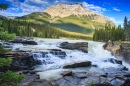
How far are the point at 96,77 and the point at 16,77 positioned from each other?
19104 mm

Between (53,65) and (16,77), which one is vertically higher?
(16,77)

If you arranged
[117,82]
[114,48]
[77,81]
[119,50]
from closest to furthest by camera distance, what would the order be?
[77,81]
[117,82]
[119,50]
[114,48]

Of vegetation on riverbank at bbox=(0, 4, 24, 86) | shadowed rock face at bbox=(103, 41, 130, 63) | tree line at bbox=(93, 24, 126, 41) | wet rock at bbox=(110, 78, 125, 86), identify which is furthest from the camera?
tree line at bbox=(93, 24, 126, 41)

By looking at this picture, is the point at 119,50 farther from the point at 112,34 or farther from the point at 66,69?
the point at 112,34

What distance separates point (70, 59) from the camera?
4778 centimetres

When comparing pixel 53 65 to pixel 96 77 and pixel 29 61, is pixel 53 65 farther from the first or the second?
pixel 96 77

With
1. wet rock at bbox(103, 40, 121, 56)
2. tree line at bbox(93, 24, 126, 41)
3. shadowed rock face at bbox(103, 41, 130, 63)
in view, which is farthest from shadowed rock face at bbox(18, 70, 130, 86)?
tree line at bbox(93, 24, 126, 41)

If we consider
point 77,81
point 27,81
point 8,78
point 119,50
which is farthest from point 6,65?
point 119,50

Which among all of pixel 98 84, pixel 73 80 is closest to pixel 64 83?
pixel 73 80

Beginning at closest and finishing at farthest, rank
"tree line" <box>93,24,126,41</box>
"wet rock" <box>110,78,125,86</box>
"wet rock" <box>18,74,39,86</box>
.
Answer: "wet rock" <box>18,74,39,86</box> < "wet rock" <box>110,78,125,86</box> < "tree line" <box>93,24,126,41</box>

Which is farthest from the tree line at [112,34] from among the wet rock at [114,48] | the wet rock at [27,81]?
the wet rock at [27,81]

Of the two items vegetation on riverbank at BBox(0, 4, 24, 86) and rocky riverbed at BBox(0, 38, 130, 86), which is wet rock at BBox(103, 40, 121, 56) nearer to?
rocky riverbed at BBox(0, 38, 130, 86)

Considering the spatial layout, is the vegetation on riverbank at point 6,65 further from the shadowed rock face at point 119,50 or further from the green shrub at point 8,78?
the shadowed rock face at point 119,50

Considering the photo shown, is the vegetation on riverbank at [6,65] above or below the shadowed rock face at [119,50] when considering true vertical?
above
